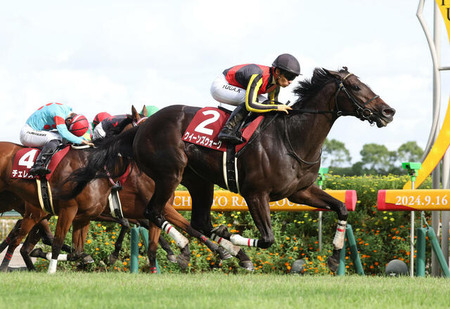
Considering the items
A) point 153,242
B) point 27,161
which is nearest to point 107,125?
point 27,161

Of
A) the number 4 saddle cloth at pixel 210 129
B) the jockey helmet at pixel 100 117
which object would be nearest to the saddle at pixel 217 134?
the number 4 saddle cloth at pixel 210 129

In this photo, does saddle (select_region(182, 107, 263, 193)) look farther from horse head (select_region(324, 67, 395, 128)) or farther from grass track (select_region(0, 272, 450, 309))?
grass track (select_region(0, 272, 450, 309))

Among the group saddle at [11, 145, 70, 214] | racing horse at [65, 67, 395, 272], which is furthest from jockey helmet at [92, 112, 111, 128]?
racing horse at [65, 67, 395, 272]

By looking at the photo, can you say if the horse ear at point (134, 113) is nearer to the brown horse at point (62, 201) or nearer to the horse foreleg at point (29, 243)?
the brown horse at point (62, 201)

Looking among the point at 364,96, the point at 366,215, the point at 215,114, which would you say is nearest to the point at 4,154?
the point at 215,114

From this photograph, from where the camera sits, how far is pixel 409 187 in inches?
376

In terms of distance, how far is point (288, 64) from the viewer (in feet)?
23.5

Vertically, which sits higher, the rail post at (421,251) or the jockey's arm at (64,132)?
the jockey's arm at (64,132)

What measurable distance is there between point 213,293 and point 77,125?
383 centimetres

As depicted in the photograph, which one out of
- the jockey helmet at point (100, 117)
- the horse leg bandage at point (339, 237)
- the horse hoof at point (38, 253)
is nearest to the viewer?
the horse leg bandage at point (339, 237)

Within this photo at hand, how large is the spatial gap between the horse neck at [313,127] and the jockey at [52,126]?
269cm

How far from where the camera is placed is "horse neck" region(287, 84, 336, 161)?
7.07m

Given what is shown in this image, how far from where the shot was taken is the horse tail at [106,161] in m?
8.15

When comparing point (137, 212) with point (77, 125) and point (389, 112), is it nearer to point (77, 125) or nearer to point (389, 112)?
point (77, 125)
